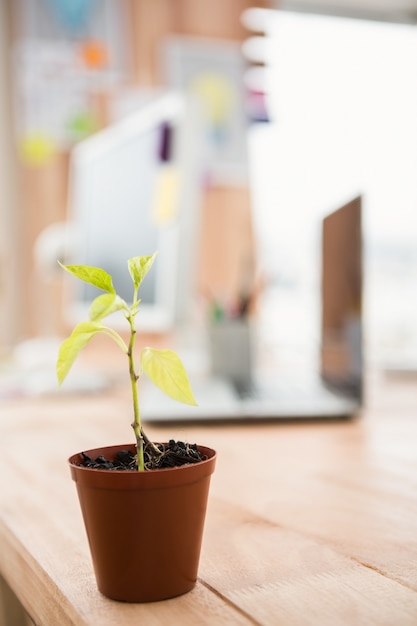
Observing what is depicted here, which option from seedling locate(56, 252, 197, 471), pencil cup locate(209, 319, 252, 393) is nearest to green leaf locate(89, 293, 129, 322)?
seedling locate(56, 252, 197, 471)

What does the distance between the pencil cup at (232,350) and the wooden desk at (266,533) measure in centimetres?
37

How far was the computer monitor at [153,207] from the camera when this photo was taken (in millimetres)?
1440

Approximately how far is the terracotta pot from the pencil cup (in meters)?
0.91

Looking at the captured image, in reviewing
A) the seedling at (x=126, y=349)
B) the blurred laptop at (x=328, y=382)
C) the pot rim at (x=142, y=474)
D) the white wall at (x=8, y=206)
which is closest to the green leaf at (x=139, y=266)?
the seedling at (x=126, y=349)

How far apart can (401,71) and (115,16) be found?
4.28 feet

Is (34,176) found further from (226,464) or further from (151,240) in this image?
(226,464)

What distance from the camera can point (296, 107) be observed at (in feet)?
10.3

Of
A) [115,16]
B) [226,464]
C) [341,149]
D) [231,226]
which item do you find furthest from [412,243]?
[226,464]

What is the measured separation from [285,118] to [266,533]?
2.82 metres

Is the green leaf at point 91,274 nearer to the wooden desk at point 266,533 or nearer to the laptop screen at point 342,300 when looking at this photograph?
the wooden desk at point 266,533

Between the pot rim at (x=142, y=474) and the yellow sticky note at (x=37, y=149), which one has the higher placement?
the yellow sticky note at (x=37, y=149)

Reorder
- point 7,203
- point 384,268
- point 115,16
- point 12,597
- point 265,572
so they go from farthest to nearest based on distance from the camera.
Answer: point 384,268
point 115,16
point 7,203
point 12,597
point 265,572

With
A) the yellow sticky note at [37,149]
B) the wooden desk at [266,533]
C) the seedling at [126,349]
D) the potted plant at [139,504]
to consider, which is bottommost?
the wooden desk at [266,533]

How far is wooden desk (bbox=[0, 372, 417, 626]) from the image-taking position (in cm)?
39
